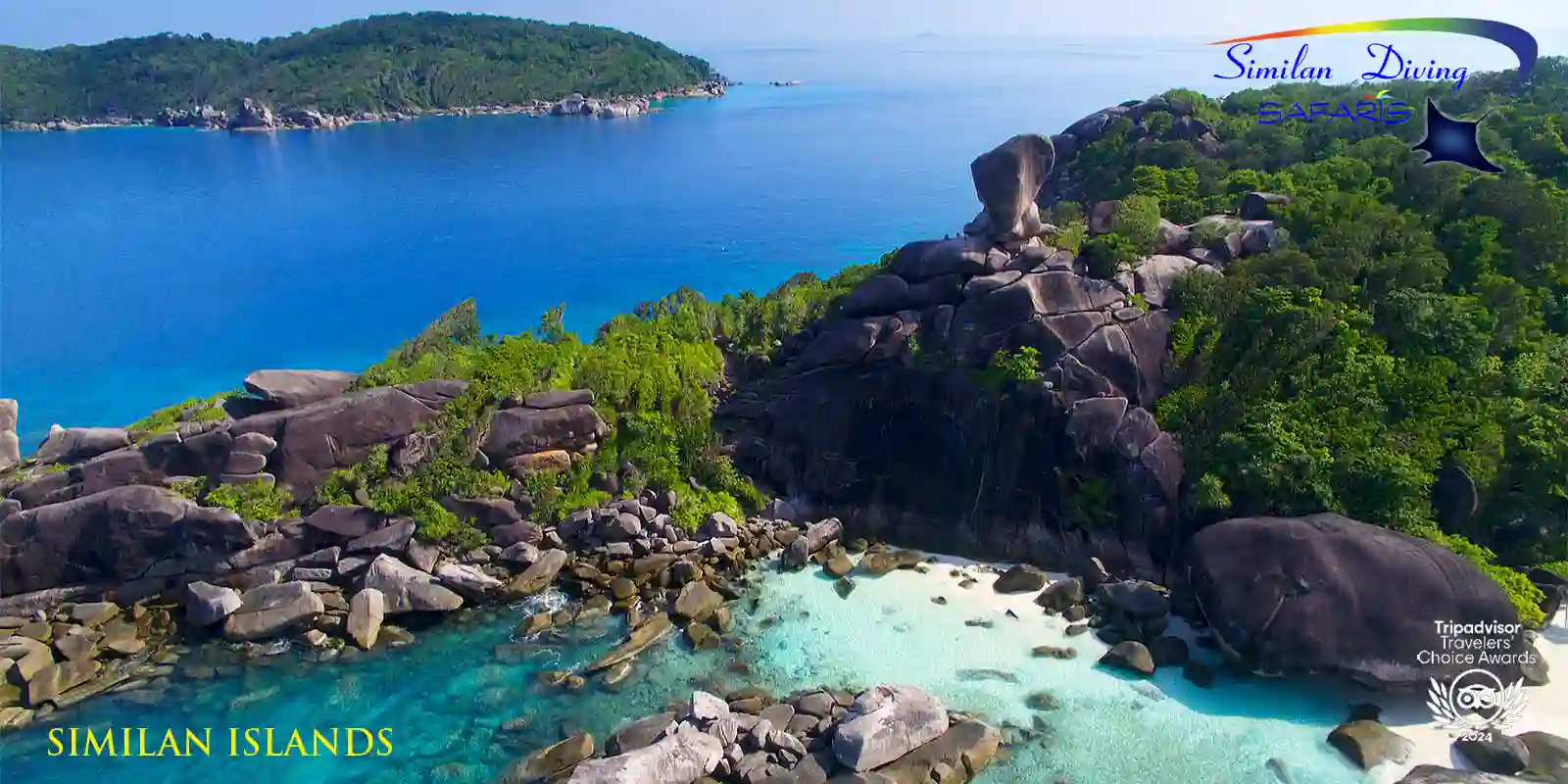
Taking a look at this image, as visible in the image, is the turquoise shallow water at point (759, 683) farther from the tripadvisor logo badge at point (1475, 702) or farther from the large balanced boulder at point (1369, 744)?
the tripadvisor logo badge at point (1475, 702)

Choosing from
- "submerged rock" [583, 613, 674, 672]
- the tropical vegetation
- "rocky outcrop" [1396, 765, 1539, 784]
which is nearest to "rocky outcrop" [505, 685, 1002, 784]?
"submerged rock" [583, 613, 674, 672]

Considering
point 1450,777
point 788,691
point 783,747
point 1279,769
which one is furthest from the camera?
point 788,691

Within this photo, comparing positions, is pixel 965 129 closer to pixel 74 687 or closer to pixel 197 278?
pixel 197 278

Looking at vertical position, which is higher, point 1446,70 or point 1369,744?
point 1446,70

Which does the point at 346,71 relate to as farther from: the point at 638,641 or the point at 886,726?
the point at 886,726

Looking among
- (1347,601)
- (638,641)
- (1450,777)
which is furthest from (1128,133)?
(638,641)

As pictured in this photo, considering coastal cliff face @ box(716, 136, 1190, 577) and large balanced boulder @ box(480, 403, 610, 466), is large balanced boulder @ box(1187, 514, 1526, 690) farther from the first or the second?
large balanced boulder @ box(480, 403, 610, 466)
